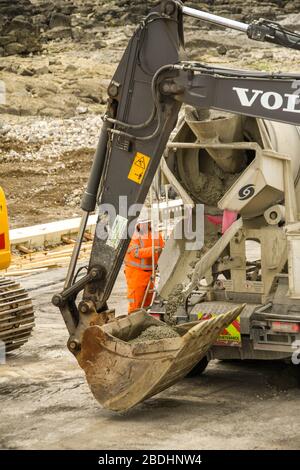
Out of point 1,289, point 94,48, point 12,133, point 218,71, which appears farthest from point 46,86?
point 218,71

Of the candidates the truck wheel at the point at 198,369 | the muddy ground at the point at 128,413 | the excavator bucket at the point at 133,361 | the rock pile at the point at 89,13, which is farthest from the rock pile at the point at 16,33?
the excavator bucket at the point at 133,361

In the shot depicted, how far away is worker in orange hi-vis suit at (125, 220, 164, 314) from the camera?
12.1 metres

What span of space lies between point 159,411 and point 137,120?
2.62 metres

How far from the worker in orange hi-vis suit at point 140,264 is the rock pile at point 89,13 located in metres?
45.5

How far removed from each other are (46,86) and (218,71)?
30713 mm

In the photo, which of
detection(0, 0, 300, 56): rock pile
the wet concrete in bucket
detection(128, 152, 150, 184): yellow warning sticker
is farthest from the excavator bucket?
detection(0, 0, 300, 56): rock pile

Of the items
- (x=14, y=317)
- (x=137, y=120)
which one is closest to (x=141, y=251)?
(x=14, y=317)

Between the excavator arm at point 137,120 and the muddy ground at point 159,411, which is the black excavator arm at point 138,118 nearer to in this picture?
the excavator arm at point 137,120

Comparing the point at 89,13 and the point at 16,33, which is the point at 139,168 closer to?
the point at 16,33

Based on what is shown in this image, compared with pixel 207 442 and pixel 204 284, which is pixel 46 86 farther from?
pixel 207 442

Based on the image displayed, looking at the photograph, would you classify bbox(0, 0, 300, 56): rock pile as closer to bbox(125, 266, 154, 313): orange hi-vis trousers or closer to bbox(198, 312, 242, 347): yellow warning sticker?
bbox(125, 266, 154, 313): orange hi-vis trousers

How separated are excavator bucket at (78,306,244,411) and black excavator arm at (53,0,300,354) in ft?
1.43

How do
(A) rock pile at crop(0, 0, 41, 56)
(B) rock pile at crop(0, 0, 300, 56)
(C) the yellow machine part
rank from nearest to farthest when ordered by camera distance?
(C) the yellow machine part < (A) rock pile at crop(0, 0, 41, 56) < (B) rock pile at crop(0, 0, 300, 56)

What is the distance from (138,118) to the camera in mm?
9945
